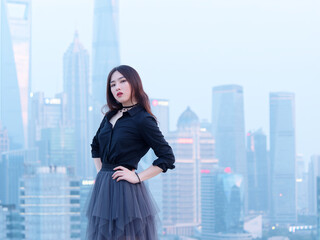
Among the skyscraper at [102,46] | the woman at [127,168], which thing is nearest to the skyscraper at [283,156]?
the skyscraper at [102,46]

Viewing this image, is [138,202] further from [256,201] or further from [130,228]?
[256,201]

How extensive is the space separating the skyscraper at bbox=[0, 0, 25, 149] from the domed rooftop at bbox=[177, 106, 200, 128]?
79.0ft

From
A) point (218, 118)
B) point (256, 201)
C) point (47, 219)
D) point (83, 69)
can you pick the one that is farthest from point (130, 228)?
point (83, 69)

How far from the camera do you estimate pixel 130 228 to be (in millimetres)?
2547

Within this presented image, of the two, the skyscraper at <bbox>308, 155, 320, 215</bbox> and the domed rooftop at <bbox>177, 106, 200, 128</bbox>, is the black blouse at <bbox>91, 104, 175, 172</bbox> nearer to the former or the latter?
the skyscraper at <bbox>308, 155, 320, 215</bbox>

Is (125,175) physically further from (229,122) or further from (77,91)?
(77,91)

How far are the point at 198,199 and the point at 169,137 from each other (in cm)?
1074

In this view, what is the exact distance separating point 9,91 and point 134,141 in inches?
4000

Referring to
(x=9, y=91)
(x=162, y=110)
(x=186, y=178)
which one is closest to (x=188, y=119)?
(x=162, y=110)

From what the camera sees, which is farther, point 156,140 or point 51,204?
point 51,204

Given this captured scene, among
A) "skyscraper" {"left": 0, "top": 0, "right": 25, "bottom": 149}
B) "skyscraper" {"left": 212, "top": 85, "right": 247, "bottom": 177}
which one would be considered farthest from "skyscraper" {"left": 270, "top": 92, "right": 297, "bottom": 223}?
"skyscraper" {"left": 0, "top": 0, "right": 25, "bottom": 149}

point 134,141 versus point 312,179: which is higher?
point 134,141

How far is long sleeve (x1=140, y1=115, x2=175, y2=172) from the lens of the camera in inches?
101

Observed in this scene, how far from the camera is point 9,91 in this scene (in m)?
101
